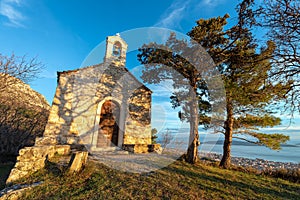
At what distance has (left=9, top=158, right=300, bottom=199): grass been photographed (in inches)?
115

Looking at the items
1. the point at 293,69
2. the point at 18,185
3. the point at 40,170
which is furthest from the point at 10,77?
the point at 293,69

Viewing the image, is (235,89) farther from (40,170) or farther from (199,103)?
(40,170)

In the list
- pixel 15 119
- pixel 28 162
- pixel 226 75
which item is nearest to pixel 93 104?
pixel 15 119

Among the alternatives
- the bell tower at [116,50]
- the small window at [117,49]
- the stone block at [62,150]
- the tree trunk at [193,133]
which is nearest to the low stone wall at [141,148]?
the tree trunk at [193,133]

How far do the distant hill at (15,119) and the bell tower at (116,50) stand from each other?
4149mm

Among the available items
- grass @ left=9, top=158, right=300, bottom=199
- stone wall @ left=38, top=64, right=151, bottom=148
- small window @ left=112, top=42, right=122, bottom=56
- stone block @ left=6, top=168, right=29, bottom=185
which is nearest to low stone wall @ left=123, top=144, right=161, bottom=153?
stone wall @ left=38, top=64, right=151, bottom=148

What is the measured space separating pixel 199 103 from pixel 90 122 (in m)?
5.17

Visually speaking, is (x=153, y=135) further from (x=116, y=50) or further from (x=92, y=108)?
(x=116, y=50)

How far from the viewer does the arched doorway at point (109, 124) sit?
792cm

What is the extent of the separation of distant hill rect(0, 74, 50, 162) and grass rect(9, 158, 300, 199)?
4.18 meters

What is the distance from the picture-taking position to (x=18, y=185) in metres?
3.18

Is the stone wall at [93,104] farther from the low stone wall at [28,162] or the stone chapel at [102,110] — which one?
the low stone wall at [28,162]

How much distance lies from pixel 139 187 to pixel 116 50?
293 inches

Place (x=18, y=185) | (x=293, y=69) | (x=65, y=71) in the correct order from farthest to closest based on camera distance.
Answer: (x=65, y=71), (x=293, y=69), (x=18, y=185)
